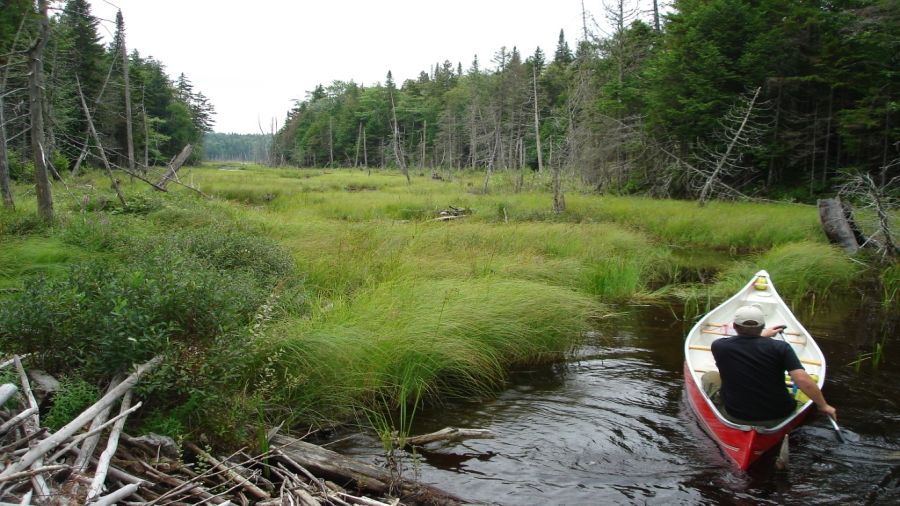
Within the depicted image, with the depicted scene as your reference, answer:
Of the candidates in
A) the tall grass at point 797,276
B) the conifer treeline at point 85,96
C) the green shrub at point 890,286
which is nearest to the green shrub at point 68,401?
the conifer treeline at point 85,96

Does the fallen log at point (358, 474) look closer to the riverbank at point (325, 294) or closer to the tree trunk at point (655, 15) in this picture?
the riverbank at point (325, 294)

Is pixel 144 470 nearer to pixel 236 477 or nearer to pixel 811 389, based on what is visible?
pixel 236 477

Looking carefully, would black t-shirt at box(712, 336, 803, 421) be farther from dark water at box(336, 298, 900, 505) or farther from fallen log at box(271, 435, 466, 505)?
fallen log at box(271, 435, 466, 505)

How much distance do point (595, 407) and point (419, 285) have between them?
3014mm

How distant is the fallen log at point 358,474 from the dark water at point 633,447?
36cm

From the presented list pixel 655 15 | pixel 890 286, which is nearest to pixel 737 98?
pixel 655 15

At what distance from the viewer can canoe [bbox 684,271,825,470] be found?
213 inches

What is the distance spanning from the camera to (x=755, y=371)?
18.1 feet

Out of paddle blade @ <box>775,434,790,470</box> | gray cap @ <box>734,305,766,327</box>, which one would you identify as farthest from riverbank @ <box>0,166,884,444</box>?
paddle blade @ <box>775,434,790,470</box>

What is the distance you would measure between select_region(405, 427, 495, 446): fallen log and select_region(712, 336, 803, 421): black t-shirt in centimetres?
243

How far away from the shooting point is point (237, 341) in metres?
5.20

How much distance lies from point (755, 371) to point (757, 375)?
44 millimetres

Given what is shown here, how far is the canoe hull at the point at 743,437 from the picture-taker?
17.4 feet

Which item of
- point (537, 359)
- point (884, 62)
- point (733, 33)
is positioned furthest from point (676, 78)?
point (537, 359)
